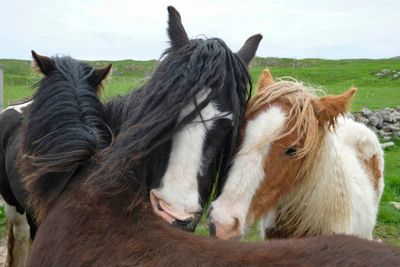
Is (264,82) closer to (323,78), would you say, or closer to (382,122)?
(382,122)

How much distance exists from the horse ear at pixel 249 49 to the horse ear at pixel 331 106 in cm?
60

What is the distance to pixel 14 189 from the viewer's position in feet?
15.0

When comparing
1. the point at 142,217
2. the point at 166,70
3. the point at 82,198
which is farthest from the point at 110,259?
the point at 166,70

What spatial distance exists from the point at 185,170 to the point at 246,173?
0.71 meters

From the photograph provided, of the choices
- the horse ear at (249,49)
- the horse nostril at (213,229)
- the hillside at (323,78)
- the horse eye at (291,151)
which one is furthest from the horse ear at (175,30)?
the hillside at (323,78)

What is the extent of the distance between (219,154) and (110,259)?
1.17 meters

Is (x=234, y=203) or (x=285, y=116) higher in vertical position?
(x=285, y=116)

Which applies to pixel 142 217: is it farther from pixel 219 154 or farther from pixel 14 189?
pixel 14 189

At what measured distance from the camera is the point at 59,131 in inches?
99.3

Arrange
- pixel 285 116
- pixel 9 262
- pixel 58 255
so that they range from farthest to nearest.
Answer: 1. pixel 9 262
2. pixel 285 116
3. pixel 58 255

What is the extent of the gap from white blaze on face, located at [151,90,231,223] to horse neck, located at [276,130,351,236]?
48.4 inches

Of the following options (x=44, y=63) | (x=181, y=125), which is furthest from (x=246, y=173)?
(x=44, y=63)

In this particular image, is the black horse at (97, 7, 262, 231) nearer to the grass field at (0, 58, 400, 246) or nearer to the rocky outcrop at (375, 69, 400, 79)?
the grass field at (0, 58, 400, 246)

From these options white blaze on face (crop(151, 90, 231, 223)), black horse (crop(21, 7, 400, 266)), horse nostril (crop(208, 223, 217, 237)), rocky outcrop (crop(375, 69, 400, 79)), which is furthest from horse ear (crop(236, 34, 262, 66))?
rocky outcrop (crop(375, 69, 400, 79))
